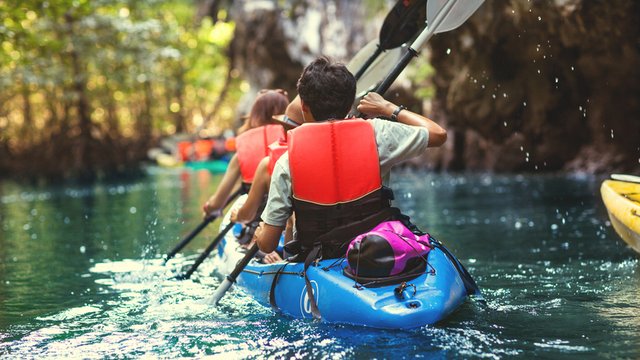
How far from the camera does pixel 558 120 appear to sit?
52.2ft

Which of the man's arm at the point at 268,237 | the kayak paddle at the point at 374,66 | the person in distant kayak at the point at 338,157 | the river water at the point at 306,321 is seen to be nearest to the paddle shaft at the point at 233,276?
the river water at the point at 306,321

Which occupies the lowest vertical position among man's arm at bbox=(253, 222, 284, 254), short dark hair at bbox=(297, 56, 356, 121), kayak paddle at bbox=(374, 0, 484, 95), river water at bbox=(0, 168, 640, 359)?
river water at bbox=(0, 168, 640, 359)

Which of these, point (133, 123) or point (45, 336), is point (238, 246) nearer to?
point (45, 336)

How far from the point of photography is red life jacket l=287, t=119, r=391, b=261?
12.4 feet

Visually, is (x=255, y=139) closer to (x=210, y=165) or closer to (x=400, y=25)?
(x=400, y=25)

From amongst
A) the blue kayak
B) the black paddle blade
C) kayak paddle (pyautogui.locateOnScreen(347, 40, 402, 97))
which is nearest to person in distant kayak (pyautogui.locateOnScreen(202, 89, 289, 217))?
kayak paddle (pyautogui.locateOnScreen(347, 40, 402, 97))

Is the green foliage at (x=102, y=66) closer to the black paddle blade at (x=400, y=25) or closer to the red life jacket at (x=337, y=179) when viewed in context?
the black paddle blade at (x=400, y=25)

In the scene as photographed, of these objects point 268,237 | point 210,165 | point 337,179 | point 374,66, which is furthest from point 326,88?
point 210,165

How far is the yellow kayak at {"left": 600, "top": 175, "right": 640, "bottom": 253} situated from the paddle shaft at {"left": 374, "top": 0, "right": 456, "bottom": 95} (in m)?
1.80

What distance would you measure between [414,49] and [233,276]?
1.66 metres

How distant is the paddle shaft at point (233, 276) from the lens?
4480 mm

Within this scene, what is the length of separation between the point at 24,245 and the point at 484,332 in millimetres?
6214

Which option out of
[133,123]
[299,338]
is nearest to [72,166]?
[133,123]

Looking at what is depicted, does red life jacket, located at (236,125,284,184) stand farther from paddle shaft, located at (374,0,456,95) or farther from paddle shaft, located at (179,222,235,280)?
paddle shaft, located at (374,0,456,95)
